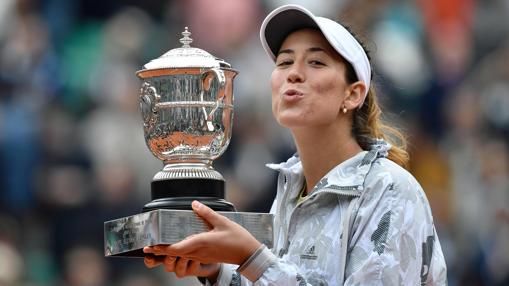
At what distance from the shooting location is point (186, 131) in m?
4.46

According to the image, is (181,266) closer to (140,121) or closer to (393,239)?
(393,239)

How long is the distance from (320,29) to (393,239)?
655mm

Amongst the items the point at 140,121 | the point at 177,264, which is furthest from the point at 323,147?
the point at 140,121

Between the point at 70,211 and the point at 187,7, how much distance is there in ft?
6.84

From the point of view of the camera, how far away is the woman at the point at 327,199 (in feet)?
13.7

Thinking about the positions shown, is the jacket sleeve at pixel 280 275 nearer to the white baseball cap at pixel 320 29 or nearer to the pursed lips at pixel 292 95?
the pursed lips at pixel 292 95

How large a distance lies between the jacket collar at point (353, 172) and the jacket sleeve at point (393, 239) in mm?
44

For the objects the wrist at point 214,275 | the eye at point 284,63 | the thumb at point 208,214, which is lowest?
the wrist at point 214,275

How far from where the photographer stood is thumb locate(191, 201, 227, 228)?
163 inches

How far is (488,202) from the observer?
1077 centimetres

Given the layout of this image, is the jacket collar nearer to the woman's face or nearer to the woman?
the woman

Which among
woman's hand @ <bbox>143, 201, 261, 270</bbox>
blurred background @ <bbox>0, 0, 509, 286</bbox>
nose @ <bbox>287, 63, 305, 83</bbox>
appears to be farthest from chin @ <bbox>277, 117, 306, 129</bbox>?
blurred background @ <bbox>0, 0, 509, 286</bbox>

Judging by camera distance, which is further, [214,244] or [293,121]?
[293,121]

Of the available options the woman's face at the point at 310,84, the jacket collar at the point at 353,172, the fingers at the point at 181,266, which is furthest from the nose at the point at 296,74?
the fingers at the point at 181,266
